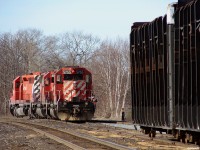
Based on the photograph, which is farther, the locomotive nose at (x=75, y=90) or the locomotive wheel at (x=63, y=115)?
the locomotive nose at (x=75, y=90)

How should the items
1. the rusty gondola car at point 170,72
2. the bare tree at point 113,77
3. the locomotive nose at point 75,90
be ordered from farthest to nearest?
the bare tree at point 113,77 < the locomotive nose at point 75,90 < the rusty gondola car at point 170,72

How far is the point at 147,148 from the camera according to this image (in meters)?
12.5

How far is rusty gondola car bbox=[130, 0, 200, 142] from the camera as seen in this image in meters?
11.7

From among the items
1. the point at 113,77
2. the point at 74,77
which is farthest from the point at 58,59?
the point at 74,77

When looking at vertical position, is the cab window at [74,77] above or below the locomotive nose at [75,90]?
above

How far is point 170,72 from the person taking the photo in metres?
13.1

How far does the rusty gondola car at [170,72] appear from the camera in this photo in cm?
1166

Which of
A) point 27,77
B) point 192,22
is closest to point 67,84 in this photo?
point 27,77

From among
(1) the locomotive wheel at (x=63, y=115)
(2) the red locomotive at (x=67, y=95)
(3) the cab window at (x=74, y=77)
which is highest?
(3) the cab window at (x=74, y=77)

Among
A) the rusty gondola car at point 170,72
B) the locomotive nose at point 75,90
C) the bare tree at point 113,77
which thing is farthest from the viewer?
the bare tree at point 113,77

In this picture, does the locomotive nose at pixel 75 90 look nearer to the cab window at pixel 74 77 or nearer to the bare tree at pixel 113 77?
the cab window at pixel 74 77

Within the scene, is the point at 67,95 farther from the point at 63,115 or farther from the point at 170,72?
the point at 170,72

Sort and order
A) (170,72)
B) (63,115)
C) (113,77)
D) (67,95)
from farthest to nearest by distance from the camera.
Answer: (113,77) < (67,95) < (63,115) < (170,72)

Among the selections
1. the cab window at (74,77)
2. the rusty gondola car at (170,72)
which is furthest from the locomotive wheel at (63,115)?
the rusty gondola car at (170,72)
